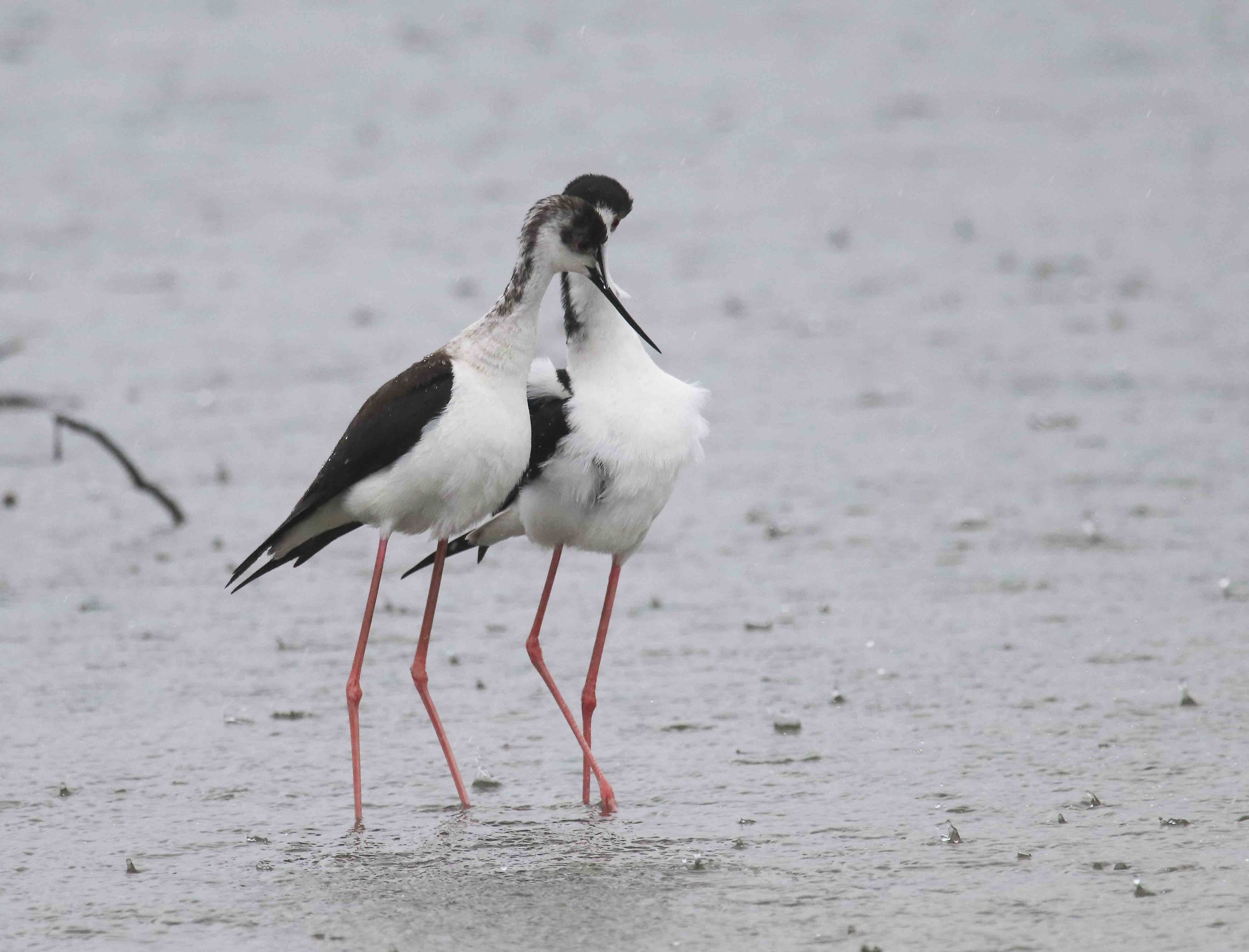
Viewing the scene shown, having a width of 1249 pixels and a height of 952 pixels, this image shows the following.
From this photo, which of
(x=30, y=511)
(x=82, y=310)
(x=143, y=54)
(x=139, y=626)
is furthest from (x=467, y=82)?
(x=139, y=626)

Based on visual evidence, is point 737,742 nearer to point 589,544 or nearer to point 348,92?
point 589,544

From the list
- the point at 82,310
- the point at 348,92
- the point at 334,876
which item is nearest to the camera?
the point at 334,876

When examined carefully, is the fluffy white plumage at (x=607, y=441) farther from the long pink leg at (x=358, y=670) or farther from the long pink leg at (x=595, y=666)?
the long pink leg at (x=358, y=670)

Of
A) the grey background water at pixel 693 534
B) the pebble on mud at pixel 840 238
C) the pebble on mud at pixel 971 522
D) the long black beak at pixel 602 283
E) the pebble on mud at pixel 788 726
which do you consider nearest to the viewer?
the grey background water at pixel 693 534

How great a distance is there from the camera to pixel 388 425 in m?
6.02

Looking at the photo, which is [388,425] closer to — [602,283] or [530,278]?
[530,278]

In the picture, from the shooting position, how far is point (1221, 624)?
25.2 feet

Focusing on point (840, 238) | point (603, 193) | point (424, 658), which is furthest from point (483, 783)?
point (840, 238)

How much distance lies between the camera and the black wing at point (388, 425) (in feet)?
19.7

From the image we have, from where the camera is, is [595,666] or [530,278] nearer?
[530,278]

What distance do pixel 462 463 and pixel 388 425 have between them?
0.26 metres

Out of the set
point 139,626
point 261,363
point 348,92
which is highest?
point 348,92

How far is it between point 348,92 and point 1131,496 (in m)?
13.4

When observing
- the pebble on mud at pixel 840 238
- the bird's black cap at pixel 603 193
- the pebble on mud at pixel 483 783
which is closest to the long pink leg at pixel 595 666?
the pebble on mud at pixel 483 783
